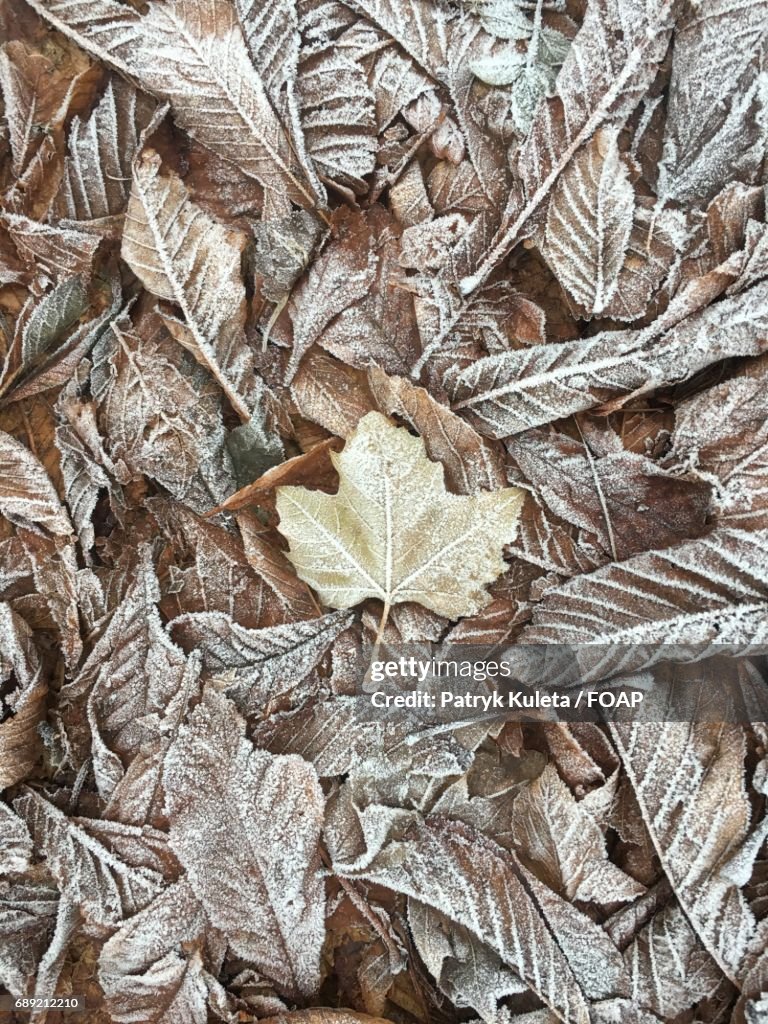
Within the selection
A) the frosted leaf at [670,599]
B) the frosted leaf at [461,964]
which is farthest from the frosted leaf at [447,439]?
the frosted leaf at [461,964]

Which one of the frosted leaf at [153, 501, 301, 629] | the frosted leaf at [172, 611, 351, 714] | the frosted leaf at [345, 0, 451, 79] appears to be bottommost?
the frosted leaf at [172, 611, 351, 714]

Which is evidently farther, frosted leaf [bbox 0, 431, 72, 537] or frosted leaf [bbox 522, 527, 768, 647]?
frosted leaf [bbox 0, 431, 72, 537]

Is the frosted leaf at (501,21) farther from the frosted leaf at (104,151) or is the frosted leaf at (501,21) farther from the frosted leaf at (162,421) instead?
the frosted leaf at (162,421)

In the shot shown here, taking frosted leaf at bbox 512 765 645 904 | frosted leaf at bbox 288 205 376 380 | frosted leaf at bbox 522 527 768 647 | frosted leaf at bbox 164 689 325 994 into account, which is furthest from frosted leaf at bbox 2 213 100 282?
frosted leaf at bbox 512 765 645 904

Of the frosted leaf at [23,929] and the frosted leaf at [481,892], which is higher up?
the frosted leaf at [481,892]

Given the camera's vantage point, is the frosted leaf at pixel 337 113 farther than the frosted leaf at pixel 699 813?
Yes

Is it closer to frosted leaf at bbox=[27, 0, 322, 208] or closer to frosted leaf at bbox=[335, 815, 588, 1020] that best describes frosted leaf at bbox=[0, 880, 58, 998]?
frosted leaf at bbox=[335, 815, 588, 1020]
